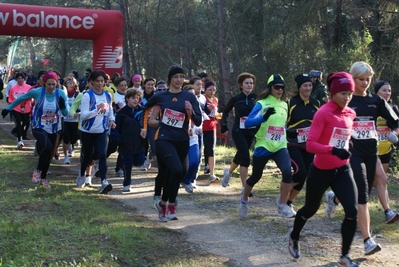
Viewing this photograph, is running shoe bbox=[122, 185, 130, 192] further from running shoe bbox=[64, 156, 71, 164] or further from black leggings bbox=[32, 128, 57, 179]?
running shoe bbox=[64, 156, 71, 164]

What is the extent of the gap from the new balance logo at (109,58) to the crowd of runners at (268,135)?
501 cm

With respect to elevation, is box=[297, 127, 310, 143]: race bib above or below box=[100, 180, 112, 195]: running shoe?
above

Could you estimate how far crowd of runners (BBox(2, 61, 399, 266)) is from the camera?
20.1 ft

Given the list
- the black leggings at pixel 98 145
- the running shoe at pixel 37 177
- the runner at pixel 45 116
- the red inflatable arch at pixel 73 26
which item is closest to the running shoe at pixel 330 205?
the black leggings at pixel 98 145

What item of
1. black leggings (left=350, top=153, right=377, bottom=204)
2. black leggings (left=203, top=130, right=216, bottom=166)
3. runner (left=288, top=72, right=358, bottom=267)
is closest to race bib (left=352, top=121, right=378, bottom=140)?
black leggings (left=350, top=153, right=377, bottom=204)

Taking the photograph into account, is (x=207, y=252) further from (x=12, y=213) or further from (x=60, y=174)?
(x=60, y=174)

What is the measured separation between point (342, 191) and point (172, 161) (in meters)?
2.67

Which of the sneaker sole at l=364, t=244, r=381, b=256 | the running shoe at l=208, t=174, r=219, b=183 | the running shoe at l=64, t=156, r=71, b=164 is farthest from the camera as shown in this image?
the running shoe at l=64, t=156, r=71, b=164

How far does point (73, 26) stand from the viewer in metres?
18.0

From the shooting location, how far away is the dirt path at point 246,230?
22.1ft

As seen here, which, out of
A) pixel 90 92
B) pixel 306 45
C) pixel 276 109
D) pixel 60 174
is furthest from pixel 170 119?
pixel 306 45

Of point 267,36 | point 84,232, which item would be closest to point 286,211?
point 84,232

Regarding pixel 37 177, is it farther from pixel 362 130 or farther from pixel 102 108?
pixel 362 130

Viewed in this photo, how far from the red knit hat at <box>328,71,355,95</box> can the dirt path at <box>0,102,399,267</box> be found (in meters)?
1.80
